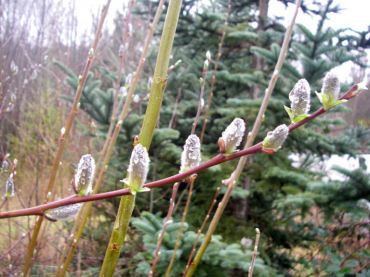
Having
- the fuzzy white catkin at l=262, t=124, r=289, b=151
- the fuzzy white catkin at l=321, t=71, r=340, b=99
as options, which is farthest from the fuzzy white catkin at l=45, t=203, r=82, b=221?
the fuzzy white catkin at l=321, t=71, r=340, b=99

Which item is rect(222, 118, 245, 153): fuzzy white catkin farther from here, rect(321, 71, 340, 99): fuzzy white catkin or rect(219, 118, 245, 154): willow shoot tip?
rect(321, 71, 340, 99): fuzzy white catkin

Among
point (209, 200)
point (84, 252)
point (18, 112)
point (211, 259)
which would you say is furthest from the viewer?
point (18, 112)

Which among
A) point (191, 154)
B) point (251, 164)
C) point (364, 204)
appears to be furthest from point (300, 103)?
point (251, 164)

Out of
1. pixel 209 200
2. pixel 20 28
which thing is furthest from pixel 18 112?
pixel 209 200

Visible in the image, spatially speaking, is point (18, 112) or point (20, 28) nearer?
point (20, 28)

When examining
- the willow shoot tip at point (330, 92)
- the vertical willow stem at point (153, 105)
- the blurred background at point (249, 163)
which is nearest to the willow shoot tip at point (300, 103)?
the willow shoot tip at point (330, 92)

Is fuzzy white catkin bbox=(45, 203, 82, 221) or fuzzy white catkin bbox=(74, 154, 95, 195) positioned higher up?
fuzzy white catkin bbox=(74, 154, 95, 195)

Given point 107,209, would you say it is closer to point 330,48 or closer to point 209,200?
point 209,200

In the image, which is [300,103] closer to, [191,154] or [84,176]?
[191,154]
